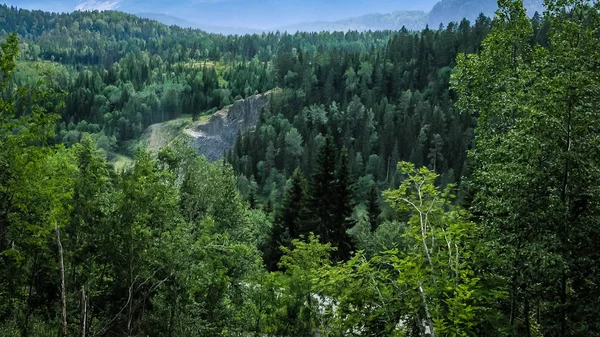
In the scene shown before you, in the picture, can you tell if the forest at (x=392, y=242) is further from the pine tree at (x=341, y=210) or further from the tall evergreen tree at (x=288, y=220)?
the tall evergreen tree at (x=288, y=220)

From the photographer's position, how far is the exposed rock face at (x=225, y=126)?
17024 cm

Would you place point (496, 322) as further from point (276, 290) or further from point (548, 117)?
point (276, 290)

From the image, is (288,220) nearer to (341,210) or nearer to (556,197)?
(341,210)

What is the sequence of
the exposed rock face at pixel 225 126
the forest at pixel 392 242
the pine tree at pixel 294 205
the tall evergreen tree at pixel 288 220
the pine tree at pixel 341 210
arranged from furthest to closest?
the exposed rock face at pixel 225 126, the tall evergreen tree at pixel 288 220, the pine tree at pixel 294 205, the pine tree at pixel 341 210, the forest at pixel 392 242

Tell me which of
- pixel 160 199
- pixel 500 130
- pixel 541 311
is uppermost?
pixel 500 130

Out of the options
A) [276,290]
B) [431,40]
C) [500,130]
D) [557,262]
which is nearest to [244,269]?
[276,290]

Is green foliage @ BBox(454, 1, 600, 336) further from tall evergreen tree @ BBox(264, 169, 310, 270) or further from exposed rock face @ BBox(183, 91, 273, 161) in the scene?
exposed rock face @ BBox(183, 91, 273, 161)

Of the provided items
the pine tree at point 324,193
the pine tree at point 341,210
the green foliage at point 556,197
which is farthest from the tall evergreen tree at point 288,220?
the green foliage at point 556,197

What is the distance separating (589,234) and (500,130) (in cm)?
755

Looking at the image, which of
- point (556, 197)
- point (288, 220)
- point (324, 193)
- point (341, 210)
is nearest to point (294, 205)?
point (288, 220)

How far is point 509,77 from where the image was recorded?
2119 centimetres

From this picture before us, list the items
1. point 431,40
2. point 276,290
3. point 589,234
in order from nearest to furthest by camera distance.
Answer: point 589,234, point 276,290, point 431,40

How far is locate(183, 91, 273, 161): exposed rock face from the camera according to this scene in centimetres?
17024

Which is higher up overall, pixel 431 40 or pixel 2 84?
pixel 431 40
